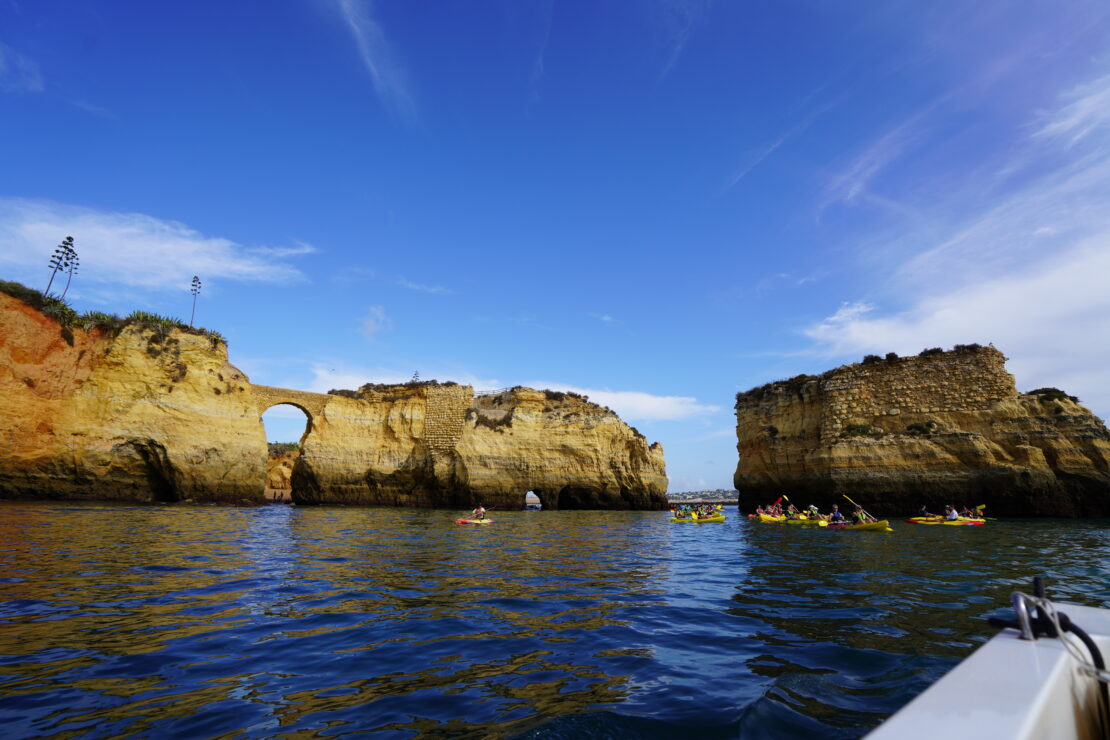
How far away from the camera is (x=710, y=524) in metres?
28.8

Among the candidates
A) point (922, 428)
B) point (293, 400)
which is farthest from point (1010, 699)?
point (293, 400)

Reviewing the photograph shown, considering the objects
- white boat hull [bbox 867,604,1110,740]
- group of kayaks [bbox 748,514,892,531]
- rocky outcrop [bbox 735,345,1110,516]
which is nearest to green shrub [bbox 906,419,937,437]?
rocky outcrop [bbox 735,345,1110,516]

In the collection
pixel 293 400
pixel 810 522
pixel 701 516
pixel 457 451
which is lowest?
pixel 701 516

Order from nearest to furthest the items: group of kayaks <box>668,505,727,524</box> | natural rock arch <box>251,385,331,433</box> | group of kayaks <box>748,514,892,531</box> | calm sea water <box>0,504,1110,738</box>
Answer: calm sea water <box>0,504,1110,738</box>, group of kayaks <box>748,514,892,531</box>, group of kayaks <box>668,505,727,524</box>, natural rock arch <box>251,385,331,433</box>

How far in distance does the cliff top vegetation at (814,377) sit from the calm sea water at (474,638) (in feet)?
68.2

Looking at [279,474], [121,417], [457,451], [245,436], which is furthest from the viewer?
[279,474]

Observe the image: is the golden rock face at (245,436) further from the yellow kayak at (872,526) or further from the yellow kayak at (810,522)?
the yellow kayak at (872,526)

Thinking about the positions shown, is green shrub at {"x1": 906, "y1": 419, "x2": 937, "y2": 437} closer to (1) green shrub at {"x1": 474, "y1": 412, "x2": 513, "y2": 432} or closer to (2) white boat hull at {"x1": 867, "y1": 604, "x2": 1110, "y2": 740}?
(1) green shrub at {"x1": 474, "y1": 412, "x2": 513, "y2": 432}

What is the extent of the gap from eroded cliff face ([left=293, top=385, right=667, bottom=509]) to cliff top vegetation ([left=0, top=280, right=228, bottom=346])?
11592 millimetres

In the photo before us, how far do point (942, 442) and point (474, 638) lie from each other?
30357 mm

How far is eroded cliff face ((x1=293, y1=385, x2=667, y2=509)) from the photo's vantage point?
121 ft

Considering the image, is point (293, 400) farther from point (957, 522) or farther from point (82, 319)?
point (957, 522)

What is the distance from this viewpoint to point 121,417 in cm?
2573

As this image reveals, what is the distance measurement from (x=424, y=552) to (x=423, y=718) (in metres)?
9.41
